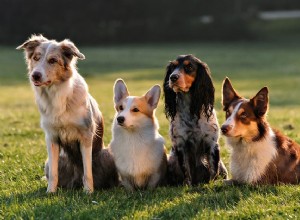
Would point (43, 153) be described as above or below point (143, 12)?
below

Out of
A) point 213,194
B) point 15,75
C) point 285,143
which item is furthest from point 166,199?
point 15,75

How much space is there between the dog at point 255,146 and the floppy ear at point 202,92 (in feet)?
0.98

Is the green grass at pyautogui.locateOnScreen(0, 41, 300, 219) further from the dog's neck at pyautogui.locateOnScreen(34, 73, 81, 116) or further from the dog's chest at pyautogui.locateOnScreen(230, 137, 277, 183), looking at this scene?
the dog's neck at pyautogui.locateOnScreen(34, 73, 81, 116)

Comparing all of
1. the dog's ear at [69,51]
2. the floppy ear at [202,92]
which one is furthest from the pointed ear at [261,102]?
the dog's ear at [69,51]

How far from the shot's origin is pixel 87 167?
24.7 ft

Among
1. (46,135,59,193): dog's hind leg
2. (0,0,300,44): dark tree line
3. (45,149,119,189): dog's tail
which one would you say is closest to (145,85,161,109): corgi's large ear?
(45,149,119,189): dog's tail

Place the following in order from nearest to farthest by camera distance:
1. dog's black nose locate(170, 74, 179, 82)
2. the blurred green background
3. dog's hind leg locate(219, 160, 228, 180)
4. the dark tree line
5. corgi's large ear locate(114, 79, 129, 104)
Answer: the blurred green background
dog's black nose locate(170, 74, 179, 82)
corgi's large ear locate(114, 79, 129, 104)
dog's hind leg locate(219, 160, 228, 180)
the dark tree line

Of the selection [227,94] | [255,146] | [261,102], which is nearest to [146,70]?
[227,94]

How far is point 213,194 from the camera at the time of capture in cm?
701

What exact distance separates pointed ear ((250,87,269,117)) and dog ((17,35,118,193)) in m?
2.02

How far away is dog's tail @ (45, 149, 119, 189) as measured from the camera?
312 inches

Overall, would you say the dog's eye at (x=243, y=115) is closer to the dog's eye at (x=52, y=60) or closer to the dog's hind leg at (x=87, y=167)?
the dog's hind leg at (x=87, y=167)

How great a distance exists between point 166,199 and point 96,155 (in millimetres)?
1451

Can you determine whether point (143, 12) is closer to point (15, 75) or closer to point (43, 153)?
point (15, 75)
